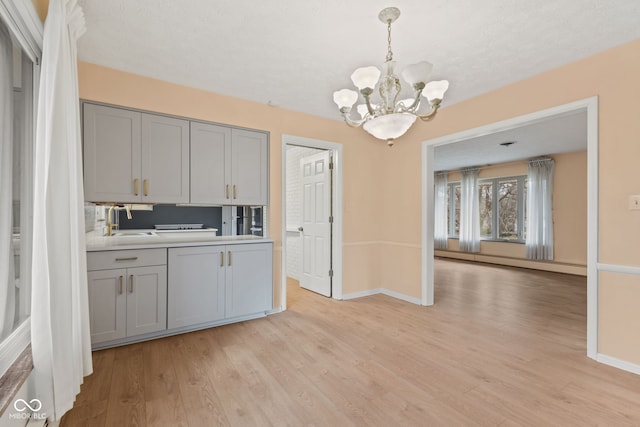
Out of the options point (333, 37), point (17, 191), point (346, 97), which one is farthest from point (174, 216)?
point (333, 37)

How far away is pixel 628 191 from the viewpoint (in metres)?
2.30

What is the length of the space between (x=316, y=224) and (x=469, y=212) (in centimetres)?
516

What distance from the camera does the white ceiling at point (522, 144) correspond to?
14.6 ft

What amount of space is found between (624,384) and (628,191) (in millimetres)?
1414

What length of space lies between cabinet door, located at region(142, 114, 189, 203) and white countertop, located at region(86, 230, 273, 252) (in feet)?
1.36

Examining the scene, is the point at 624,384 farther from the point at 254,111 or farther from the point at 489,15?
the point at 254,111

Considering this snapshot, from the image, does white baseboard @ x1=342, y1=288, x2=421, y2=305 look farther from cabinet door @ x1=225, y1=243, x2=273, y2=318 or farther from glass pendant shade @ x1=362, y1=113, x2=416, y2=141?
glass pendant shade @ x1=362, y1=113, x2=416, y2=141

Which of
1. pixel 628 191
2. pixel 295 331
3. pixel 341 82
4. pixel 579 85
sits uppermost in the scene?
Result: pixel 341 82

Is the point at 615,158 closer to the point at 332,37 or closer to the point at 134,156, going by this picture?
the point at 332,37

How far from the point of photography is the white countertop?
103 inches

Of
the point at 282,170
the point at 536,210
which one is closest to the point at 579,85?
the point at 282,170

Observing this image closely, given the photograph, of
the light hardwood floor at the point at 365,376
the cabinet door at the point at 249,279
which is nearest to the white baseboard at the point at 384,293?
the light hardwood floor at the point at 365,376

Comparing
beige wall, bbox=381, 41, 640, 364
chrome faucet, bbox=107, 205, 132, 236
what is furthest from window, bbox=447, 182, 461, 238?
chrome faucet, bbox=107, 205, 132, 236

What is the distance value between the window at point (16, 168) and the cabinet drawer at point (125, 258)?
2.83 feet
